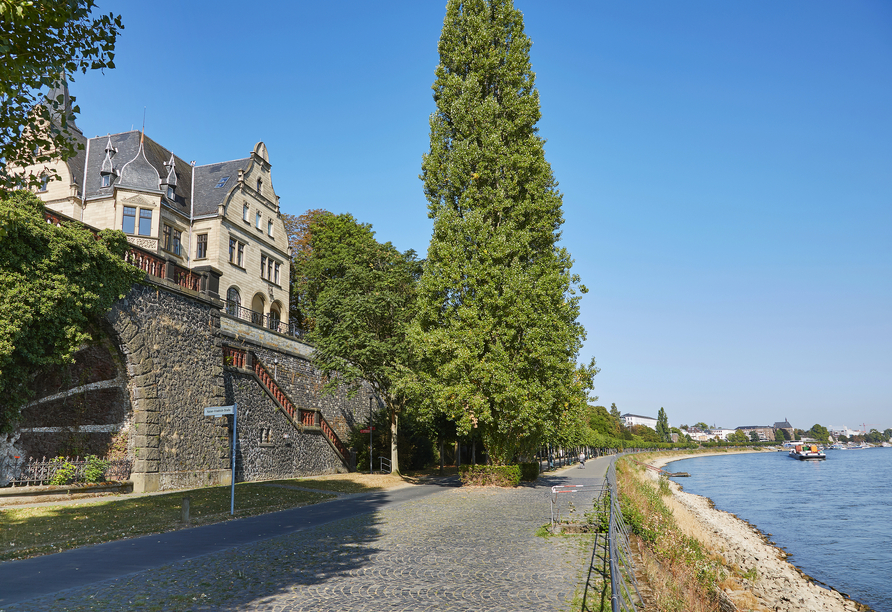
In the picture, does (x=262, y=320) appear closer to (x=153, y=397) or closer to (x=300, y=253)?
(x=300, y=253)

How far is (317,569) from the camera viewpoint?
928 cm

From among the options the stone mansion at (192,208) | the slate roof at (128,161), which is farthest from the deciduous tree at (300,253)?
the slate roof at (128,161)

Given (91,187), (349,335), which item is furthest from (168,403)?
(91,187)

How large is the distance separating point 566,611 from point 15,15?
10637mm

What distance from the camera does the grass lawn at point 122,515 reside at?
11.5 m

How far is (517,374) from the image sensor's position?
2353cm

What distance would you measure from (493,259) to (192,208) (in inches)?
1050

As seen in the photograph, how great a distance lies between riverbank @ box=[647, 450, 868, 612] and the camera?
13.6 metres

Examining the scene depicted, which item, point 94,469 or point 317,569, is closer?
point 317,569

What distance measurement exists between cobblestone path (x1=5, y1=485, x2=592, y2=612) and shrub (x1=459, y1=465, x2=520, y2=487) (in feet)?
36.6

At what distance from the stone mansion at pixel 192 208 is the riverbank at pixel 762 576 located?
992 inches

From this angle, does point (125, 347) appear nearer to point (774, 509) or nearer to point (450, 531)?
point (450, 531)

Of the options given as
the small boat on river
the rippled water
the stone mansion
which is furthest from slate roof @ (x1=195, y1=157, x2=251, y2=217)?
the small boat on river

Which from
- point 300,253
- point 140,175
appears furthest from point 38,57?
point 300,253
